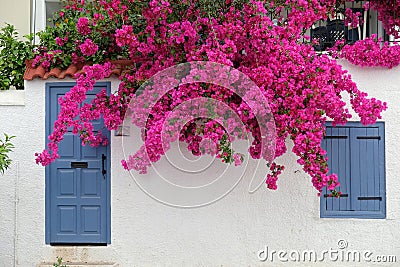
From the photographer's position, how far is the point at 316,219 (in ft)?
23.7

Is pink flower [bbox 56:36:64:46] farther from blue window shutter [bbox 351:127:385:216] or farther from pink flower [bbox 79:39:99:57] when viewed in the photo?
blue window shutter [bbox 351:127:385:216]

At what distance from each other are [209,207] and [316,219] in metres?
1.29

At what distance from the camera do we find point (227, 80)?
20.2ft

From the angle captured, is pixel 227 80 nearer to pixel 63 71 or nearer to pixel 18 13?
pixel 63 71

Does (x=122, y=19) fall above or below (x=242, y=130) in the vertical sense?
above

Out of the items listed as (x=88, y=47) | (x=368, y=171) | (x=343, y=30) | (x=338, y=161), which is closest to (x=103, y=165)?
(x=88, y=47)

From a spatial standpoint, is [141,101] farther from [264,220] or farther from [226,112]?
[264,220]

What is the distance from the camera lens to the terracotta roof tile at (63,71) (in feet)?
23.4

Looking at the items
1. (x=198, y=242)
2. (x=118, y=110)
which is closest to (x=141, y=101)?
(x=118, y=110)

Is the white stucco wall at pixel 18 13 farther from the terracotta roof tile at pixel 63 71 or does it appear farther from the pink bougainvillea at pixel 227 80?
the pink bougainvillea at pixel 227 80

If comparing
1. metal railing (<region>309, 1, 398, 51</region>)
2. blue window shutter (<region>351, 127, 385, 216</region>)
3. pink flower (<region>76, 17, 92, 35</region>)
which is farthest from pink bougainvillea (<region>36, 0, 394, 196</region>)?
A: metal railing (<region>309, 1, 398, 51</region>)

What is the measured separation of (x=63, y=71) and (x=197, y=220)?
2416mm

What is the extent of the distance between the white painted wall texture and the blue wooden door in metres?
0.10

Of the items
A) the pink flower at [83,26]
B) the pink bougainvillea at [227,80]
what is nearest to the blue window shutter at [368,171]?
the pink bougainvillea at [227,80]
